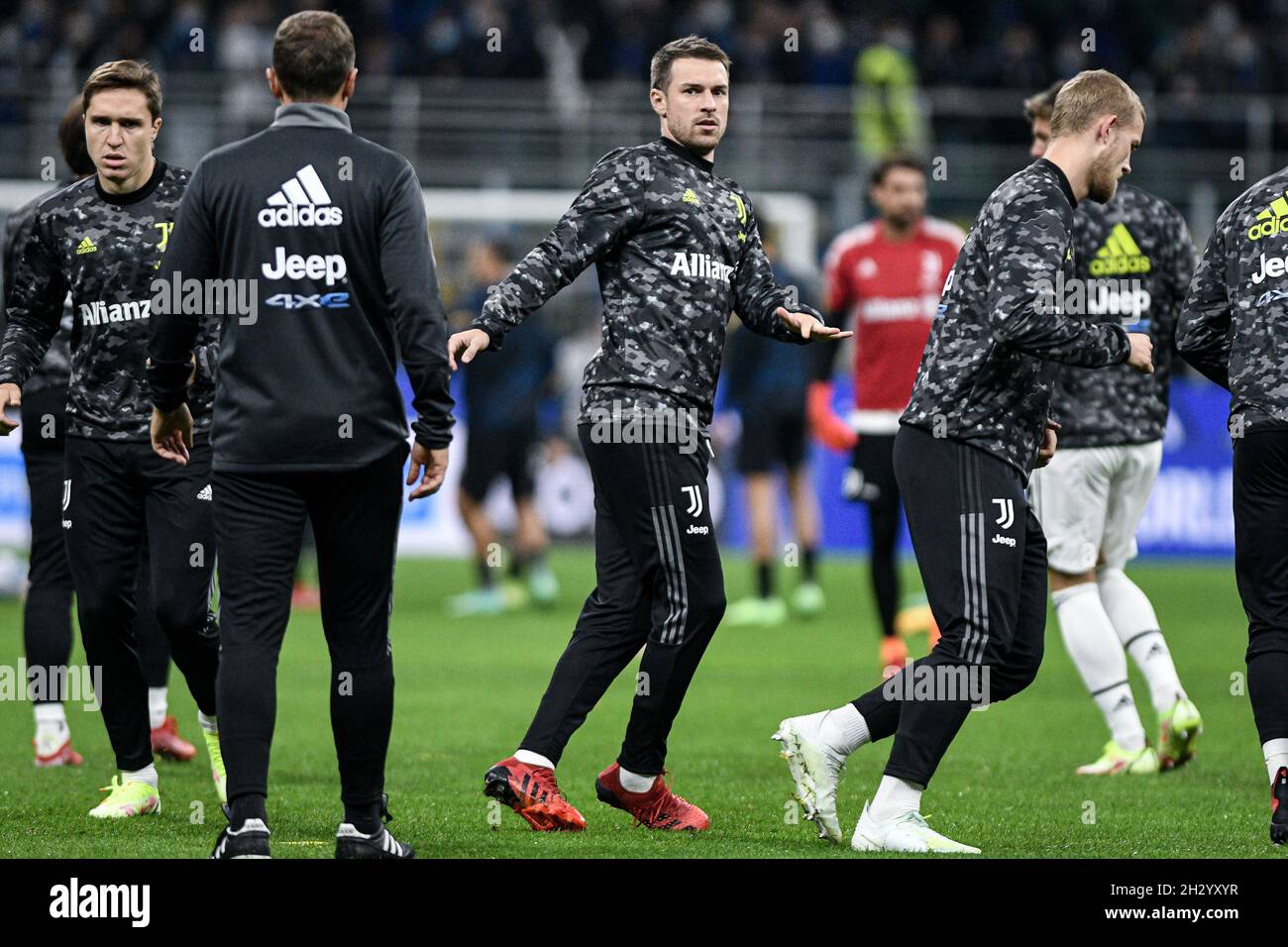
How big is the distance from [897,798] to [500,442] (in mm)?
8963

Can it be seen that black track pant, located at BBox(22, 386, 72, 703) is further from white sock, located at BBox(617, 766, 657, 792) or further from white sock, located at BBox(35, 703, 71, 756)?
white sock, located at BBox(617, 766, 657, 792)

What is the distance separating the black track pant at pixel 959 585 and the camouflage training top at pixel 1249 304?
890 millimetres

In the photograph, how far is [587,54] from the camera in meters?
22.0

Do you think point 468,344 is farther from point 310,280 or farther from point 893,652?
point 893,652

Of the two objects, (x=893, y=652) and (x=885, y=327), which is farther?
(x=885, y=327)

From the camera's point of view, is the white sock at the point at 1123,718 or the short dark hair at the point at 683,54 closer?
the short dark hair at the point at 683,54

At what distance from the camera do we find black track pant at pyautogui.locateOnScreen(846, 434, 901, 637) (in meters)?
9.66

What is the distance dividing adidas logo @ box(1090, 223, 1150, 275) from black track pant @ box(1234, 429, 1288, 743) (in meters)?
1.90

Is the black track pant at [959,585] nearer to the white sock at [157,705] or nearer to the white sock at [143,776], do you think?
the white sock at [143,776]

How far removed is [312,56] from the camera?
4.87 metres

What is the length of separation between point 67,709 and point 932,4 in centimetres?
1821

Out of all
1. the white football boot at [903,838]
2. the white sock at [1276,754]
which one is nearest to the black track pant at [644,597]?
the white football boot at [903,838]

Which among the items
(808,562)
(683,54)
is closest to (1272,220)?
(683,54)

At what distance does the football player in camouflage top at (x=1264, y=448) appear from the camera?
5.65m
